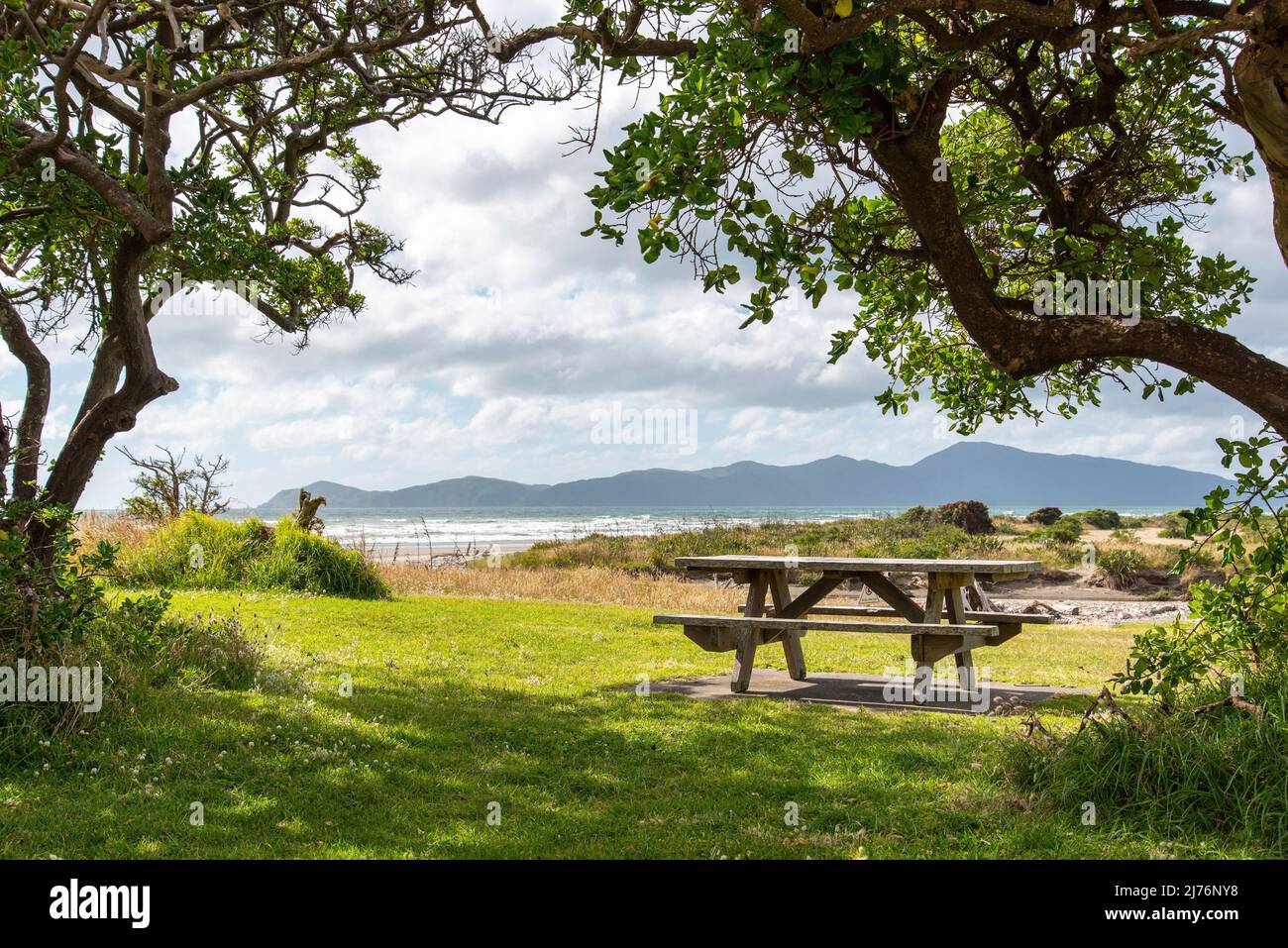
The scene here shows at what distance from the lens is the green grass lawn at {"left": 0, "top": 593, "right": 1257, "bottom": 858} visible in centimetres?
472

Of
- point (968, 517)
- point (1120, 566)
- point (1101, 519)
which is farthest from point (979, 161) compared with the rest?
point (1101, 519)

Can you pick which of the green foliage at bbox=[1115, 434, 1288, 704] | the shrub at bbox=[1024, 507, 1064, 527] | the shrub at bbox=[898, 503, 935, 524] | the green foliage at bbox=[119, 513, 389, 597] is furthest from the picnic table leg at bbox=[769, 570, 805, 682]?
the shrub at bbox=[1024, 507, 1064, 527]

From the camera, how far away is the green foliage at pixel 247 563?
16.2m

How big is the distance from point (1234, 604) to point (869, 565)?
356cm

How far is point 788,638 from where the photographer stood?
405 inches

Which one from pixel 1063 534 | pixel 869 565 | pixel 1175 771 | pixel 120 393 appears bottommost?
pixel 1175 771

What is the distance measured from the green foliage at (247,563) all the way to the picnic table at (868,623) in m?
8.86

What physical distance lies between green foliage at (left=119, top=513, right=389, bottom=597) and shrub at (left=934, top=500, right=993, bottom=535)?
2623cm

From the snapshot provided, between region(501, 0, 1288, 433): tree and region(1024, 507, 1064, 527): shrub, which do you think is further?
region(1024, 507, 1064, 527): shrub

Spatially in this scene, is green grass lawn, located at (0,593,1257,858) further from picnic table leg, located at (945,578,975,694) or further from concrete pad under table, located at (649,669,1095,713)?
picnic table leg, located at (945,578,975,694)

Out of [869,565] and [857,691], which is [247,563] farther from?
[869,565]

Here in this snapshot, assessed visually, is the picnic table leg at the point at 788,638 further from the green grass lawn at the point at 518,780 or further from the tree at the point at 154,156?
the tree at the point at 154,156

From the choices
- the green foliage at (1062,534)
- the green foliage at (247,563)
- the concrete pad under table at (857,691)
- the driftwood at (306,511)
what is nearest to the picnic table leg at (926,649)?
the concrete pad under table at (857,691)
